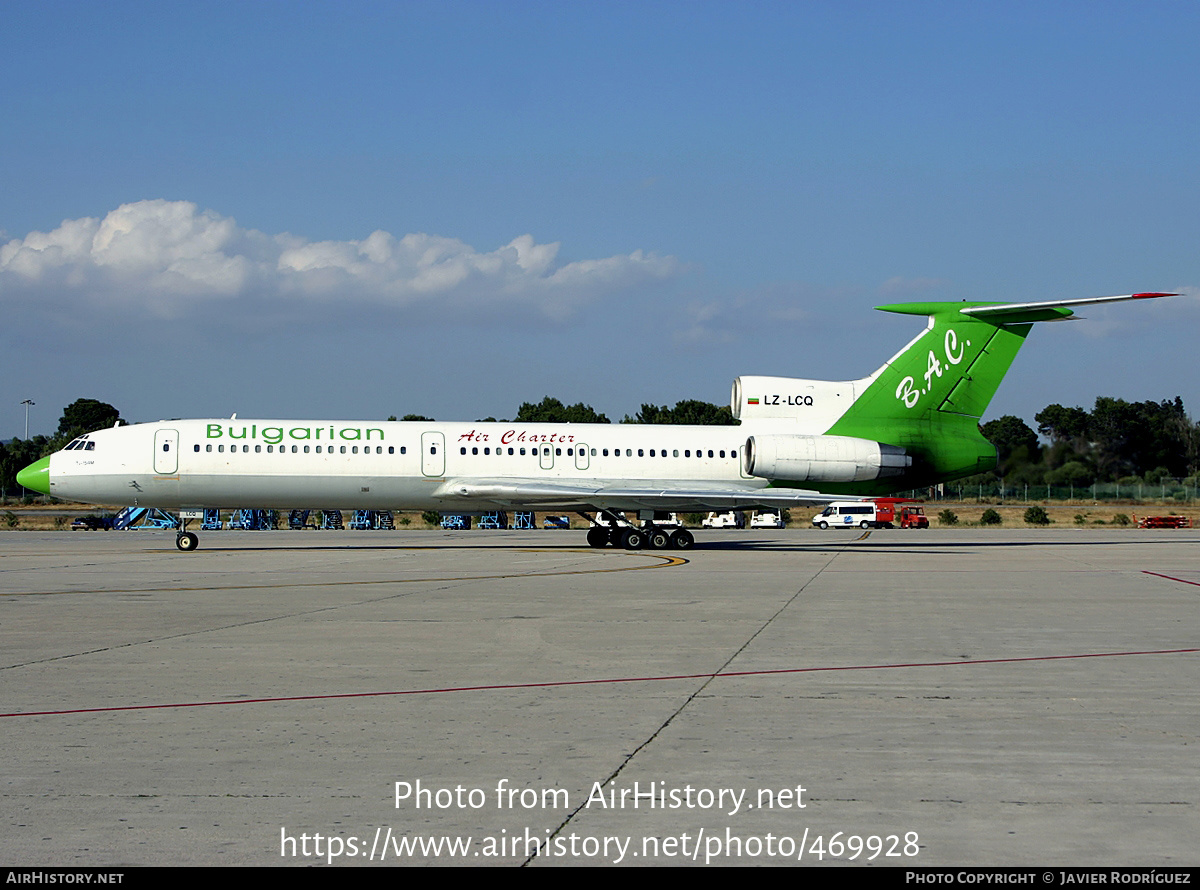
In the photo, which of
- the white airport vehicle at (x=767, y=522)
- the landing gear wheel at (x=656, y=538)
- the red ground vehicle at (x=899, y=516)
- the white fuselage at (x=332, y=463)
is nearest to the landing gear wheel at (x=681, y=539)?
the landing gear wheel at (x=656, y=538)

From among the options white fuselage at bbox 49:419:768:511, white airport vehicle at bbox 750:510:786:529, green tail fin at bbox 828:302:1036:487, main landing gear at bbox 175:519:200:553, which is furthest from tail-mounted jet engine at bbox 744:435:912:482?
white airport vehicle at bbox 750:510:786:529

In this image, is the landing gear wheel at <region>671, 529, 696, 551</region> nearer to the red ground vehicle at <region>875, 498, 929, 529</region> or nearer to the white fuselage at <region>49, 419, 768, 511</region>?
the white fuselage at <region>49, 419, 768, 511</region>

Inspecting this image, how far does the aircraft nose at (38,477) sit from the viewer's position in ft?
104

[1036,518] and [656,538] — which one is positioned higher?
[656,538]

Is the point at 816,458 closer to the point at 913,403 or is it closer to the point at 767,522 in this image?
the point at 913,403

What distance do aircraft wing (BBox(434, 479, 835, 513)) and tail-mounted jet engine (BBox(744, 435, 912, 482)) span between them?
2.61ft

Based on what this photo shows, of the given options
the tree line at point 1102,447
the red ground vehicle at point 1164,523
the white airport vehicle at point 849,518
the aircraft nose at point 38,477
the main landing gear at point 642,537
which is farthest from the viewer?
the white airport vehicle at point 849,518

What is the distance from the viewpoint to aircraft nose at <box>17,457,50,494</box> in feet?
104

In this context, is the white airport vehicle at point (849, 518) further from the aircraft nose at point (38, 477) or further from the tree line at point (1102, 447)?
the aircraft nose at point (38, 477)

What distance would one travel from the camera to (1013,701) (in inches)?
340

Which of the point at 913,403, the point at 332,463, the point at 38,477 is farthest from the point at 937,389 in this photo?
the point at 38,477

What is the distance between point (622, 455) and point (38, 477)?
55.0ft

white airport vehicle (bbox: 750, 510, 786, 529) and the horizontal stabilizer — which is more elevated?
the horizontal stabilizer

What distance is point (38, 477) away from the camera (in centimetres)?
3178
